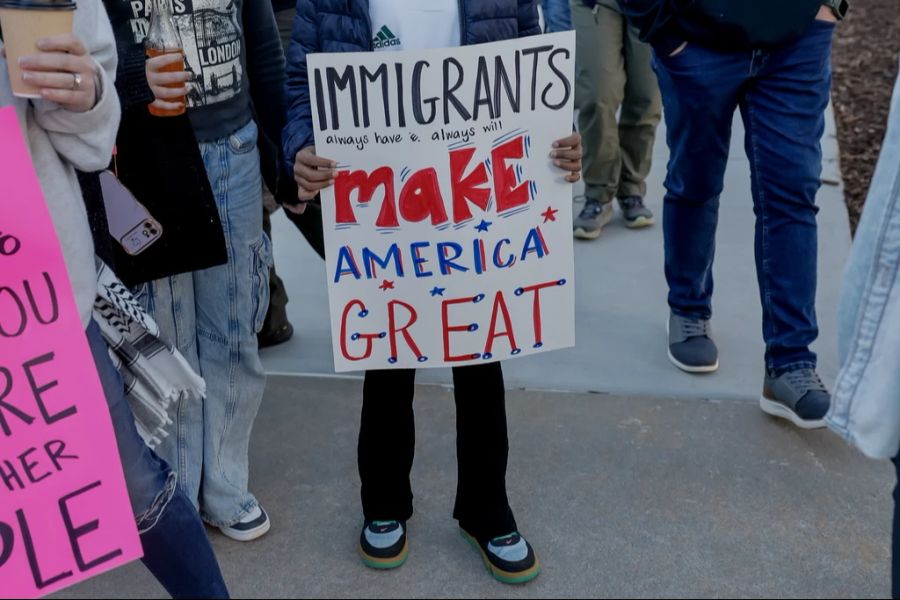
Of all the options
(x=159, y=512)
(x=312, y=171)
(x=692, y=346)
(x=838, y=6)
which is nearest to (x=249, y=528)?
(x=159, y=512)

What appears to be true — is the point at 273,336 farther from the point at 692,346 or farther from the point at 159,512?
the point at 159,512

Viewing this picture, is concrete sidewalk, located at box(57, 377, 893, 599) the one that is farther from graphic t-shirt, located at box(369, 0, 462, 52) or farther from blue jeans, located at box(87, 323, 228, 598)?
graphic t-shirt, located at box(369, 0, 462, 52)

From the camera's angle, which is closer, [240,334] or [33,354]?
[33,354]

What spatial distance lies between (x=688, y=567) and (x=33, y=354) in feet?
5.68

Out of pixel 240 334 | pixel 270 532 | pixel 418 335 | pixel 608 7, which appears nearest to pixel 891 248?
pixel 418 335

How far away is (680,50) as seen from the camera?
345cm

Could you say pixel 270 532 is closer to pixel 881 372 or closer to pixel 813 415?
pixel 813 415

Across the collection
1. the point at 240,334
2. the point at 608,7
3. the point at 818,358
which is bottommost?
the point at 818,358

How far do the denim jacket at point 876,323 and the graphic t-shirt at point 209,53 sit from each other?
157cm

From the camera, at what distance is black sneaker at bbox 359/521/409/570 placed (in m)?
2.94

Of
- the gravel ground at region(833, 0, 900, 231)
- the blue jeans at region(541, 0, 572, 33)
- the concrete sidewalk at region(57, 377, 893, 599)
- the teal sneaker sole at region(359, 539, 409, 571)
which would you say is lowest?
the gravel ground at region(833, 0, 900, 231)

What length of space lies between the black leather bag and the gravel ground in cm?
369

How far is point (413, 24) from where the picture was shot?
250 centimetres

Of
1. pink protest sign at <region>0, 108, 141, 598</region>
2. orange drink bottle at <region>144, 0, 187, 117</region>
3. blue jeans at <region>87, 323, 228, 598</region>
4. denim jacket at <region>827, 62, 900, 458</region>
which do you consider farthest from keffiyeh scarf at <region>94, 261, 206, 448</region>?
denim jacket at <region>827, 62, 900, 458</region>
